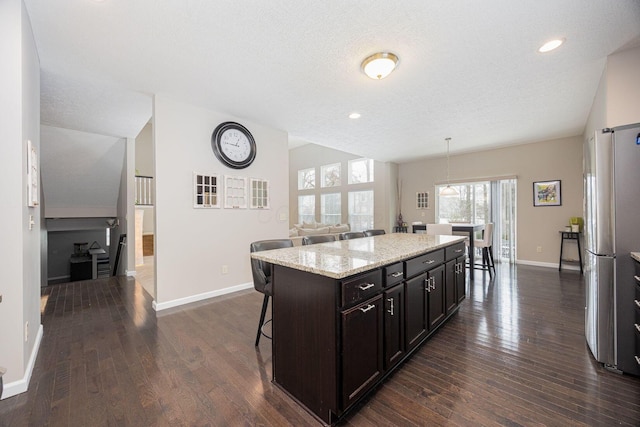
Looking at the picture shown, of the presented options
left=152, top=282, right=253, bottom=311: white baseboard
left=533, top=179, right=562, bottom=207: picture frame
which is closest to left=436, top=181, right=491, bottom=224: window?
left=533, top=179, right=562, bottom=207: picture frame

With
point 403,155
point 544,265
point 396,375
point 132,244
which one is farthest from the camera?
point 403,155

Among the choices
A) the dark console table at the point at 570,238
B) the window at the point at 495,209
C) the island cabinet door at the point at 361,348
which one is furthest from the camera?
the window at the point at 495,209

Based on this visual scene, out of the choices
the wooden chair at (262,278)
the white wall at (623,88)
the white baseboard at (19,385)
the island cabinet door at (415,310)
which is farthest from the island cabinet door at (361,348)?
the white wall at (623,88)

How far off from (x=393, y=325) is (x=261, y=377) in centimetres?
101

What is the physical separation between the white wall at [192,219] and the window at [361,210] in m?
4.31

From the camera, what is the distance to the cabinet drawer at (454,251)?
2668 millimetres

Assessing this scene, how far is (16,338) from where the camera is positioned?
176 cm

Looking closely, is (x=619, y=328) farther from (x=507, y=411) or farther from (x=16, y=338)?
(x=16, y=338)

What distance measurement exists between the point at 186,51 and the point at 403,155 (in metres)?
5.47

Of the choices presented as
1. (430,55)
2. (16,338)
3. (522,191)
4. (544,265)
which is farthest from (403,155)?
(16,338)

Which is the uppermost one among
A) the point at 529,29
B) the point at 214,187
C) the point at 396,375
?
the point at 529,29

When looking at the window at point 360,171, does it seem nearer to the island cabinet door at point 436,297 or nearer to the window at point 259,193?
the window at point 259,193

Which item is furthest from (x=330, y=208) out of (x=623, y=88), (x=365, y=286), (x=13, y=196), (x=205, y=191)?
(x=13, y=196)

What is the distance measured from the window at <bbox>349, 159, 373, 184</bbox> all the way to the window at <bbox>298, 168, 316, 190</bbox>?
1.70 meters
